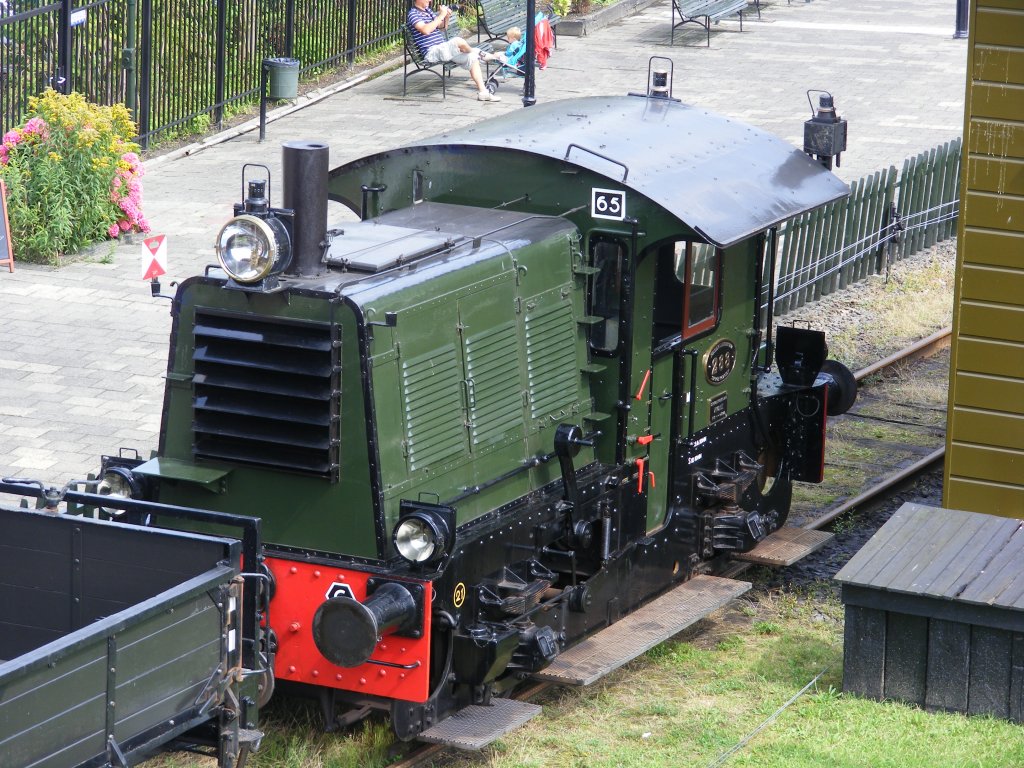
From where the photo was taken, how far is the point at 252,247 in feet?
24.3

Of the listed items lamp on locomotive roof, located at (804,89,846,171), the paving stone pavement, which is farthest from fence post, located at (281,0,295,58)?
lamp on locomotive roof, located at (804,89,846,171)

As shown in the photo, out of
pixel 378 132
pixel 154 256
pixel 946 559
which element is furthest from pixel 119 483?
pixel 378 132

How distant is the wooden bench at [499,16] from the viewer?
83.6ft

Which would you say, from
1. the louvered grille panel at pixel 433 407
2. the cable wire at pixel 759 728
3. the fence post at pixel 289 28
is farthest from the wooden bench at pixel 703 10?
the louvered grille panel at pixel 433 407

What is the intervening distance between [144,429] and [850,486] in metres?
5.23

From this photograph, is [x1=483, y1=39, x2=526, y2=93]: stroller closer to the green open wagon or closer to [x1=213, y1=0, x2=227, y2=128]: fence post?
[x1=213, y1=0, x2=227, y2=128]: fence post

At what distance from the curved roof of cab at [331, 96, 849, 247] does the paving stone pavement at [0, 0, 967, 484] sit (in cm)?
399

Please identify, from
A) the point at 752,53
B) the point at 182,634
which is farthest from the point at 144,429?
the point at 752,53

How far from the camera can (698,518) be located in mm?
9742

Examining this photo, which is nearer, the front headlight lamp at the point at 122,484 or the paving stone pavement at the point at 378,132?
the front headlight lamp at the point at 122,484

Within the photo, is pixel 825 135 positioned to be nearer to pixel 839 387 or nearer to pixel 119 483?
pixel 839 387

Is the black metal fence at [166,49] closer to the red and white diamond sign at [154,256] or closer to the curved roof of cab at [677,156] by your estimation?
the red and white diamond sign at [154,256]

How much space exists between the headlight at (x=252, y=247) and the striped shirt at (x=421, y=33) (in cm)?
1619

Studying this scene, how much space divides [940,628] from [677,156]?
9.49 feet
